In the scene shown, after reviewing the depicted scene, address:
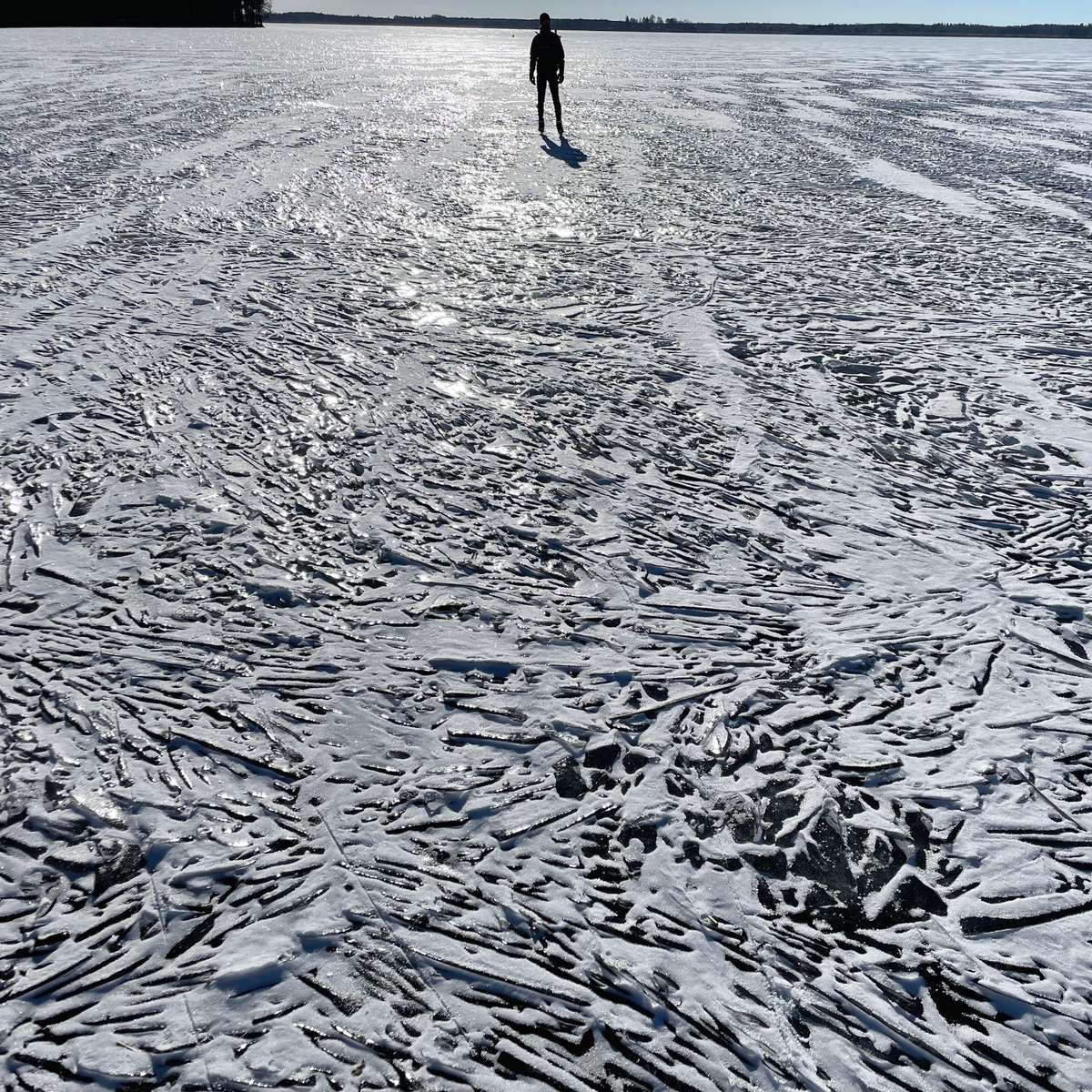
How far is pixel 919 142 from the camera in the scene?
1017cm

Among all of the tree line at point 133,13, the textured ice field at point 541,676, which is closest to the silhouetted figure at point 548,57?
the textured ice field at point 541,676

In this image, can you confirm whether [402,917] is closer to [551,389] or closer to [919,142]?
[551,389]

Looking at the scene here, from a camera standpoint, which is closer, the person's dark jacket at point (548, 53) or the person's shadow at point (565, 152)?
the person's shadow at point (565, 152)

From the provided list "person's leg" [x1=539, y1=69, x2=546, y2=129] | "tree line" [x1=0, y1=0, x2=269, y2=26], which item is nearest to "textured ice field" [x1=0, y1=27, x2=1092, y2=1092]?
"person's leg" [x1=539, y1=69, x2=546, y2=129]

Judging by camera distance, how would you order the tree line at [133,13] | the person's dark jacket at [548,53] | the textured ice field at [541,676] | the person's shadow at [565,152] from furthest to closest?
the tree line at [133,13], the person's dark jacket at [548,53], the person's shadow at [565,152], the textured ice field at [541,676]

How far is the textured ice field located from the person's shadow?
437cm

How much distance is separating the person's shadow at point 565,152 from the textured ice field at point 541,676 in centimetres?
437

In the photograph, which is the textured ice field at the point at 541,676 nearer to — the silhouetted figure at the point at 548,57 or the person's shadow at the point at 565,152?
the person's shadow at the point at 565,152

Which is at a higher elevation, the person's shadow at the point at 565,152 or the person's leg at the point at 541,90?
the person's leg at the point at 541,90

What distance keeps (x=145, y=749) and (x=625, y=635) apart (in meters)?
1.22

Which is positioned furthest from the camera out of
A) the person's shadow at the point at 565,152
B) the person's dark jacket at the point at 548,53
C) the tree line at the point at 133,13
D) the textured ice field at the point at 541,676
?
the tree line at the point at 133,13

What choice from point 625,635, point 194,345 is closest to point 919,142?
point 194,345

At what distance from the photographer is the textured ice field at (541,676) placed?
4.43ft

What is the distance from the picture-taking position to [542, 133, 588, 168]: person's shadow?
8.92 metres
